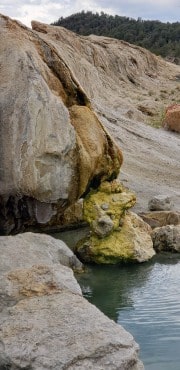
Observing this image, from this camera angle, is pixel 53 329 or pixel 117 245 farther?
pixel 117 245

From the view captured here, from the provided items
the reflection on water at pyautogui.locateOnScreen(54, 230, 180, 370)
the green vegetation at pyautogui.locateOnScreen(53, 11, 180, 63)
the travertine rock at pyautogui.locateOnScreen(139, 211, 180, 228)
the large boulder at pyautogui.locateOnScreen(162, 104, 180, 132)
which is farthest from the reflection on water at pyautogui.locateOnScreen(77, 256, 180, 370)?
the green vegetation at pyautogui.locateOnScreen(53, 11, 180, 63)

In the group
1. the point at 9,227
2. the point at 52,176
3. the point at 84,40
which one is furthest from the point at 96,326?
the point at 84,40

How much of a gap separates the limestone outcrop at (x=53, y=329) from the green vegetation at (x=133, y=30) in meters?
52.5

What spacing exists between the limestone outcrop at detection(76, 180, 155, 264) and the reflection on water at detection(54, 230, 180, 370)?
24 cm

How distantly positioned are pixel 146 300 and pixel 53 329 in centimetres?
394

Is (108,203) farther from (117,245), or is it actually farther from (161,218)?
(161,218)

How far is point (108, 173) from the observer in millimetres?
13797

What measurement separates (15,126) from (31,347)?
18.1 ft

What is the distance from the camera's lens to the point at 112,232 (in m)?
13.2

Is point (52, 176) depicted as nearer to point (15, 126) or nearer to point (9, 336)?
point (15, 126)

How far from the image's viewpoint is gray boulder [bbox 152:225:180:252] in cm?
1375

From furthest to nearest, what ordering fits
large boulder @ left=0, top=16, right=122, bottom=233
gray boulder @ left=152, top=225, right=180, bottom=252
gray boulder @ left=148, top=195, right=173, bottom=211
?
gray boulder @ left=148, top=195, right=173, bottom=211, gray boulder @ left=152, top=225, right=180, bottom=252, large boulder @ left=0, top=16, right=122, bottom=233

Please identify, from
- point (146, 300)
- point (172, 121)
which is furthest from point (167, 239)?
point (172, 121)

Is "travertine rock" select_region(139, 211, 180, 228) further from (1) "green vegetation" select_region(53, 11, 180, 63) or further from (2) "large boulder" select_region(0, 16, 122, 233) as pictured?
(1) "green vegetation" select_region(53, 11, 180, 63)
